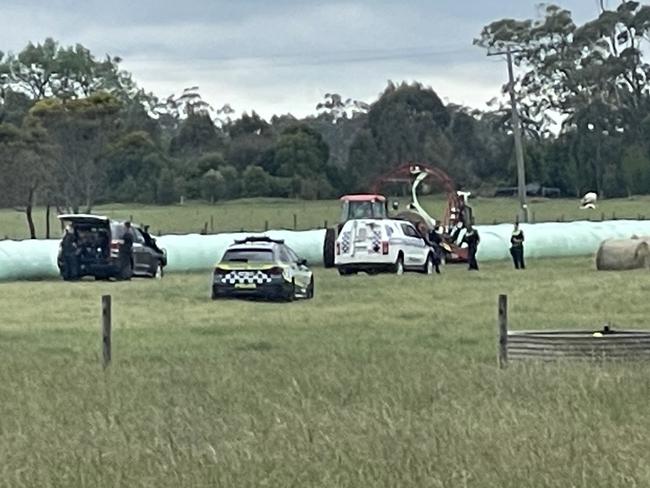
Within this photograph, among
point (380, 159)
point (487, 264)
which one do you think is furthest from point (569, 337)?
point (380, 159)

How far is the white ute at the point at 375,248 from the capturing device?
41.2 meters

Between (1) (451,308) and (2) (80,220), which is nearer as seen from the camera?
(1) (451,308)

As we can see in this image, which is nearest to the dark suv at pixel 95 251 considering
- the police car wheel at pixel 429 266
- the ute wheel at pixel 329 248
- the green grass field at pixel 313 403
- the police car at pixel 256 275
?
the ute wheel at pixel 329 248

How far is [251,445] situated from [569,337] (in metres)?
7.33

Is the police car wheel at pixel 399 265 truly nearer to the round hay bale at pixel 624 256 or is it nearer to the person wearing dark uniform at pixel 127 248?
the round hay bale at pixel 624 256

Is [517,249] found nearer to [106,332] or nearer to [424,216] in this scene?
[424,216]

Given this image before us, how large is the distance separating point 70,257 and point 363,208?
1178 centimetres

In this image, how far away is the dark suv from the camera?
40.3m

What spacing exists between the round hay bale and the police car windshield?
12.1 metres

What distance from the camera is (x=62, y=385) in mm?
16797

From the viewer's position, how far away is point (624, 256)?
41844 mm

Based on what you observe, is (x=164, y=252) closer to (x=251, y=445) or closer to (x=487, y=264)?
(x=487, y=264)

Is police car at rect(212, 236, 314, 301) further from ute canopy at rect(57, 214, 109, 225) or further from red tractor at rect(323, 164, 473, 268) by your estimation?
red tractor at rect(323, 164, 473, 268)

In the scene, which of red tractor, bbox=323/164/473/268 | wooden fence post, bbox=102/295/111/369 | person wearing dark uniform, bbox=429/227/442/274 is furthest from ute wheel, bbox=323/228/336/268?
wooden fence post, bbox=102/295/111/369
